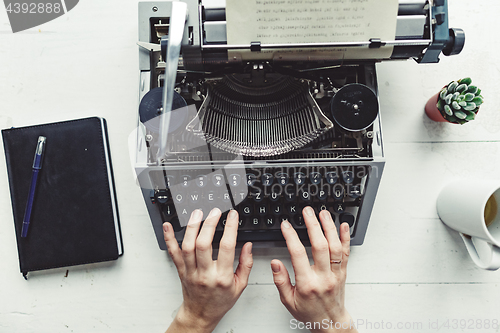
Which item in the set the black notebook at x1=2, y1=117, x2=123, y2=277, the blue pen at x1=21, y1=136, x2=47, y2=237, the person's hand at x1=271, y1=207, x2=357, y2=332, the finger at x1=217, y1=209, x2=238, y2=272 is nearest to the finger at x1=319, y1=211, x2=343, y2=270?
the person's hand at x1=271, y1=207, x2=357, y2=332

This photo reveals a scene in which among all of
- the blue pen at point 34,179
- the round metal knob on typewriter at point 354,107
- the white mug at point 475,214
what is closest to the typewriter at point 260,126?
the round metal knob on typewriter at point 354,107

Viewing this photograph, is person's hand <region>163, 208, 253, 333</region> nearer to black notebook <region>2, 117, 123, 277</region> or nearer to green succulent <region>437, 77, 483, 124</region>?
black notebook <region>2, 117, 123, 277</region>

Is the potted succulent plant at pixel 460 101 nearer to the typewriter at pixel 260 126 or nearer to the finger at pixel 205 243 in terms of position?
the typewriter at pixel 260 126

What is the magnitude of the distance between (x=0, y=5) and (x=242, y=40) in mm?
918

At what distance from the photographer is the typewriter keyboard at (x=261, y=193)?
0.88 m

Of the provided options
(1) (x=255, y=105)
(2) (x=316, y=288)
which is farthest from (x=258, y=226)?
(1) (x=255, y=105)

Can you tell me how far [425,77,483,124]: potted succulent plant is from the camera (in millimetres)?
898

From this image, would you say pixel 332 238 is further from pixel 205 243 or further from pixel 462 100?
pixel 462 100

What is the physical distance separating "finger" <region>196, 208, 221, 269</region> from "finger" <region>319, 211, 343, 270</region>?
0.99ft

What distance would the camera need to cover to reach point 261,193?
90 cm

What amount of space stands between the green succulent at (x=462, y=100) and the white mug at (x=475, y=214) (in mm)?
189

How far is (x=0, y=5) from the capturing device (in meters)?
1.09

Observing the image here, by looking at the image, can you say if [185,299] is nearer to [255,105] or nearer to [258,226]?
[258,226]

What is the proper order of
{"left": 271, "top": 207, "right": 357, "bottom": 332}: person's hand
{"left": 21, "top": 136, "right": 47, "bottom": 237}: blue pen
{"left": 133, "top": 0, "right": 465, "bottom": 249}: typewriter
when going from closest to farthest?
{"left": 133, "top": 0, "right": 465, "bottom": 249}: typewriter, {"left": 271, "top": 207, "right": 357, "bottom": 332}: person's hand, {"left": 21, "top": 136, "right": 47, "bottom": 237}: blue pen
